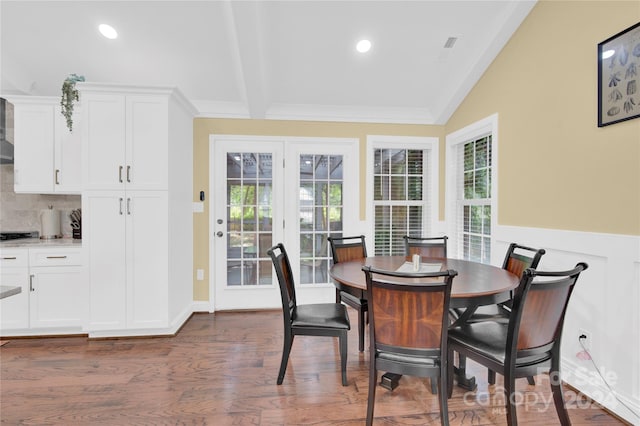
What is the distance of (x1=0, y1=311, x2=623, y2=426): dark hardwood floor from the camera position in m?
1.84

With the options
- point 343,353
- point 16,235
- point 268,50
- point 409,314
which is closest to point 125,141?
point 268,50

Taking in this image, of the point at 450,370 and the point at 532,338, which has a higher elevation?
the point at 532,338

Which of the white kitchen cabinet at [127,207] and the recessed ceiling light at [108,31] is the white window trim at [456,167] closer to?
the white kitchen cabinet at [127,207]

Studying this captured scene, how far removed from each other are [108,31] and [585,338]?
448 cm

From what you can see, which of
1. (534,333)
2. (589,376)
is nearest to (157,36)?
(534,333)

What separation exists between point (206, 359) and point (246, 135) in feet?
8.03

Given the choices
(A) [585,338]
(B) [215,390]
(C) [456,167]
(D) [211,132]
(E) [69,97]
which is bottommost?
(B) [215,390]

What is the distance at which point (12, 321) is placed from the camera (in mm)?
2885

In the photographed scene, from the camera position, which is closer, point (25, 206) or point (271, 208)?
point (25, 206)

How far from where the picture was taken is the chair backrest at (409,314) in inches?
59.7

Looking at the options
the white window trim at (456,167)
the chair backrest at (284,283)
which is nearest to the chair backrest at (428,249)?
the white window trim at (456,167)

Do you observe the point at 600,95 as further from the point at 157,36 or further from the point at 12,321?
the point at 12,321

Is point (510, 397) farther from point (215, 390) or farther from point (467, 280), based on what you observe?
point (215, 390)

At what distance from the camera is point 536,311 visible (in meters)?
1.50
